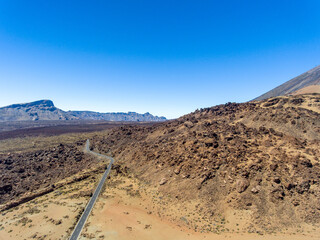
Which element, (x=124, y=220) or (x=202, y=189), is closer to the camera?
(x=124, y=220)

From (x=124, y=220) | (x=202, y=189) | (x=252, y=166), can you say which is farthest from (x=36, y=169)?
(x=252, y=166)

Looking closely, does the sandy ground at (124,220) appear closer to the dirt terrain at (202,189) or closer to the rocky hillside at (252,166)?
the dirt terrain at (202,189)

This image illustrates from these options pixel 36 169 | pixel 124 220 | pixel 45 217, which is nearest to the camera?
pixel 124 220

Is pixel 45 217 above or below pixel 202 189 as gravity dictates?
below

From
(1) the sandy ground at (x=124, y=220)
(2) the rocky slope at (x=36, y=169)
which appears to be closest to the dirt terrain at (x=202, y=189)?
(1) the sandy ground at (x=124, y=220)

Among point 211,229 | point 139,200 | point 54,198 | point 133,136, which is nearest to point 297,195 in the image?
point 211,229

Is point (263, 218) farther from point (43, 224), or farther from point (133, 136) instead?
point (133, 136)

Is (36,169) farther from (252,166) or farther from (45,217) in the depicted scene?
(252,166)

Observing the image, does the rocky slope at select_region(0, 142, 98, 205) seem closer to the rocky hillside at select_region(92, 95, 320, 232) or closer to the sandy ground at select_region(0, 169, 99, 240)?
the sandy ground at select_region(0, 169, 99, 240)
